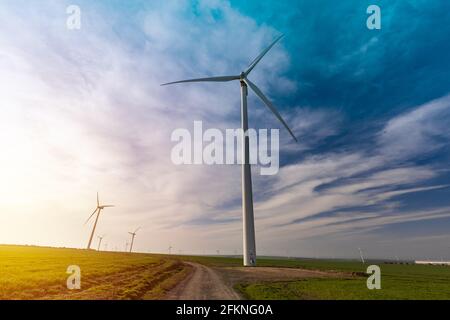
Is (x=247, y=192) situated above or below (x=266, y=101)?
below

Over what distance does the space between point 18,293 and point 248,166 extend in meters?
52.1

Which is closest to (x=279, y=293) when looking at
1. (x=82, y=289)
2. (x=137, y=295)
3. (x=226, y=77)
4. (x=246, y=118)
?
(x=137, y=295)

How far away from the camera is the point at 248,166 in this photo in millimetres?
73062

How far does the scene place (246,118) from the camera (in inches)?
3110

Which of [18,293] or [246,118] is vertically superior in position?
[246,118]
